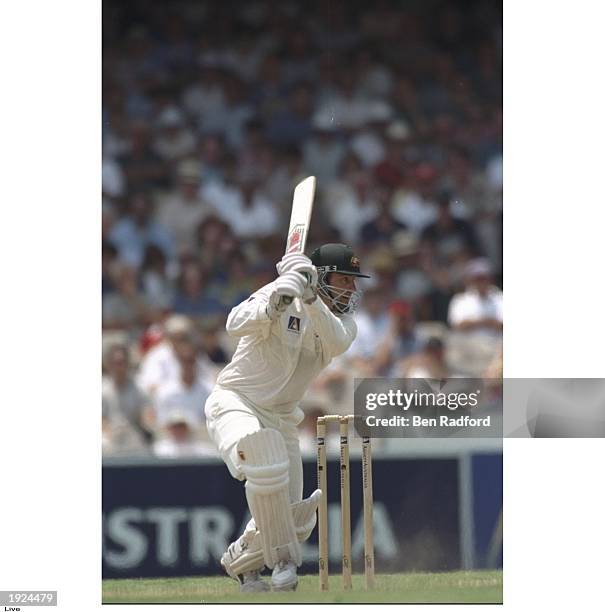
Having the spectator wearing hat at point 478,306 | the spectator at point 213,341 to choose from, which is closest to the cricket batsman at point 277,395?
the spectator at point 213,341

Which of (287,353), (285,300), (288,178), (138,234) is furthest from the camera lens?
(288,178)

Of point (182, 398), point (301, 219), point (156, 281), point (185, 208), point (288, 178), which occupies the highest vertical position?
point (288, 178)

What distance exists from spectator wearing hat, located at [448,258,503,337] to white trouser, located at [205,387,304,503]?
2671mm

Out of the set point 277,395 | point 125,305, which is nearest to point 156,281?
point 125,305

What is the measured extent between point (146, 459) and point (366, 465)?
1.68 metres

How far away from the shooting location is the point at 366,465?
499 cm

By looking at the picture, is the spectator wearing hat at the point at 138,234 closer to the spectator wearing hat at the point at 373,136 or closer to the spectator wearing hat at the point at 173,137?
the spectator wearing hat at the point at 173,137

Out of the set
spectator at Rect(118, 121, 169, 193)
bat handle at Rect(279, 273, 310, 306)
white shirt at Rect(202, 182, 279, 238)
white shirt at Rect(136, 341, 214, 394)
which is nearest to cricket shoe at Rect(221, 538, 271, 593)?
bat handle at Rect(279, 273, 310, 306)

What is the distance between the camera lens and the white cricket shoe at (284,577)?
480 centimetres

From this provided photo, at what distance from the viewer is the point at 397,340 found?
761cm

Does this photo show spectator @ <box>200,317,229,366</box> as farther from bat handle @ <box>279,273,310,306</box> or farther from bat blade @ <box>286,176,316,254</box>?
bat handle @ <box>279,273,310,306</box>

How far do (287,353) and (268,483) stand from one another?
0.51 m

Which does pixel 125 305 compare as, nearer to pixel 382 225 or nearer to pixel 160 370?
pixel 160 370

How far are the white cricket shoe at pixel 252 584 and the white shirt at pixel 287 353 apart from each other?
0.64m
